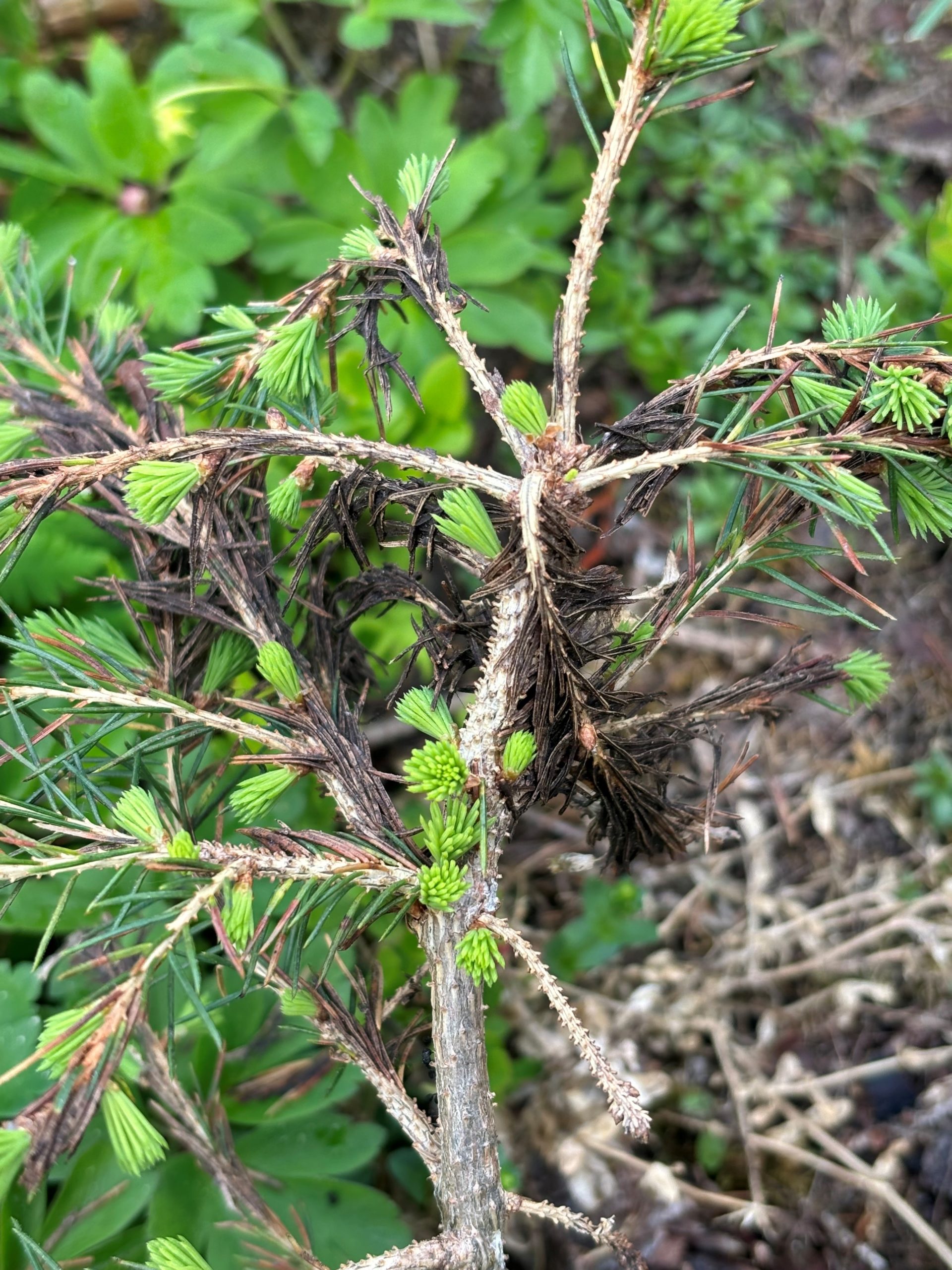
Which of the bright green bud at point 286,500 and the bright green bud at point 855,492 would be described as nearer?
the bright green bud at point 855,492

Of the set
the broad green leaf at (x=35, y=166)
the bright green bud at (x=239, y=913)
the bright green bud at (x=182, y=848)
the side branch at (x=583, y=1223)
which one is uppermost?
the broad green leaf at (x=35, y=166)

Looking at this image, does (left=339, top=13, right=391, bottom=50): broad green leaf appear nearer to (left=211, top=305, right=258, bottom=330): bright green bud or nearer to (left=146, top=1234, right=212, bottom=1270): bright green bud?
(left=211, top=305, right=258, bottom=330): bright green bud

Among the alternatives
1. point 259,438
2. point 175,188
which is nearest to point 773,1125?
point 259,438

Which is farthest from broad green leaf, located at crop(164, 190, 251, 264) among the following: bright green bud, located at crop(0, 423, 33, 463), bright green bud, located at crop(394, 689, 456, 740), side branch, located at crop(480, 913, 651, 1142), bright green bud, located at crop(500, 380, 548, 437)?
side branch, located at crop(480, 913, 651, 1142)

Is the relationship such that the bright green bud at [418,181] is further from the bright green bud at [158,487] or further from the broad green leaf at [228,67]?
the broad green leaf at [228,67]

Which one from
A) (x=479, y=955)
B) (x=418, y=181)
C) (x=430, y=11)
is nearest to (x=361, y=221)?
(x=430, y=11)

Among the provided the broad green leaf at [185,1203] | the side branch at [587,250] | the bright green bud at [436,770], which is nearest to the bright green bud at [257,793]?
the bright green bud at [436,770]

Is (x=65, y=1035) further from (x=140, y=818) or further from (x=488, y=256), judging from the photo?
(x=488, y=256)
